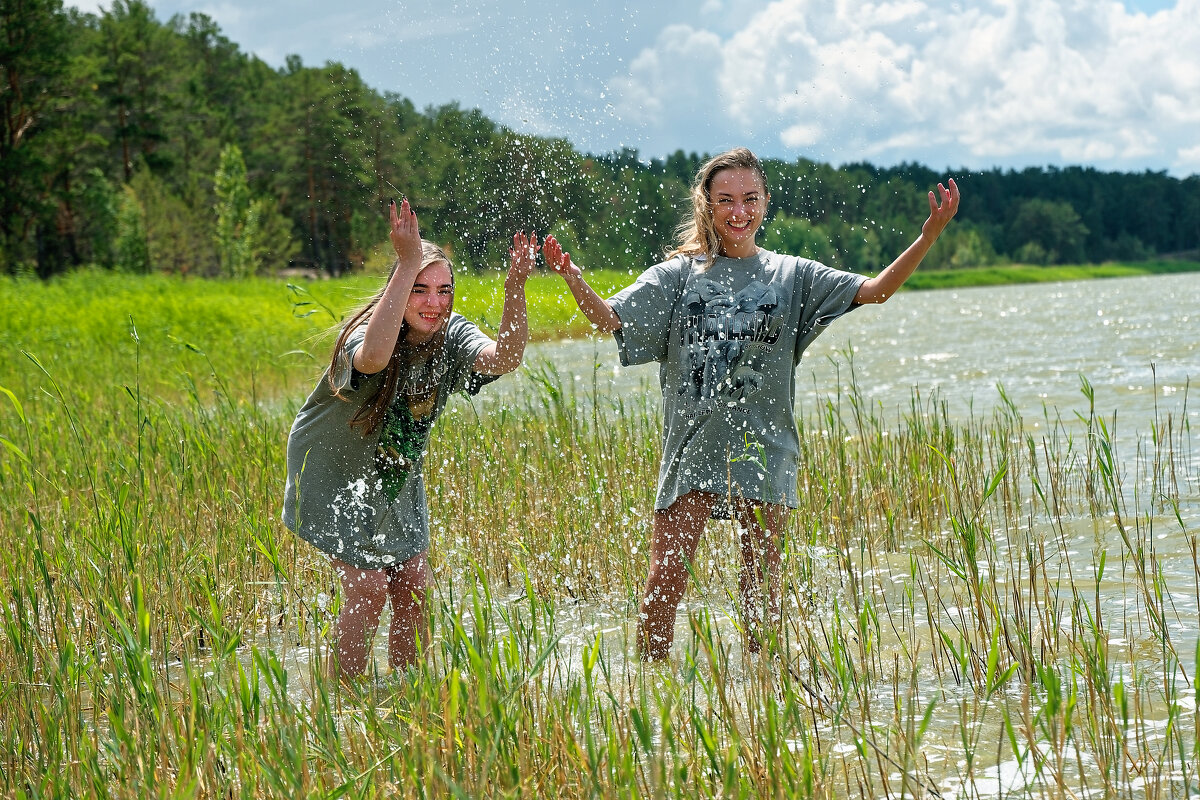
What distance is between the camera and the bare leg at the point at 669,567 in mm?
3625

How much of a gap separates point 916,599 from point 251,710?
112 inches

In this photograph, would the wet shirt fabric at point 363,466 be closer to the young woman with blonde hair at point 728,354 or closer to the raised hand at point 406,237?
the raised hand at point 406,237

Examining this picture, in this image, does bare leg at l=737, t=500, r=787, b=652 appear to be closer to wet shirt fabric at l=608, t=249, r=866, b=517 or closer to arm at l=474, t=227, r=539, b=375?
wet shirt fabric at l=608, t=249, r=866, b=517

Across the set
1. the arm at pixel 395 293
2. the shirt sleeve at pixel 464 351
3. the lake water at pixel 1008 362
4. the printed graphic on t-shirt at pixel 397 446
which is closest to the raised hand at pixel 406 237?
the arm at pixel 395 293

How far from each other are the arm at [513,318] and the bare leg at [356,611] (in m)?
0.74

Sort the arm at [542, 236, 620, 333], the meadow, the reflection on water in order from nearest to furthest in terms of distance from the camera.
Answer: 1. the meadow
2. the reflection on water
3. the arm at [542, 236, 620, 333]

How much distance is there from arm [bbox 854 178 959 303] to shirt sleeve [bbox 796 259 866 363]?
72mm

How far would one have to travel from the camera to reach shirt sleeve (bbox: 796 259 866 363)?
12.0 ft

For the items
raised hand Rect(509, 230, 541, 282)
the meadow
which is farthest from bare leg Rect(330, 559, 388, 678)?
raised hand Rect(509, 230, 541, 282)

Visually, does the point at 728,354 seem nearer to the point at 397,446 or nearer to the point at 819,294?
the point at 819,294

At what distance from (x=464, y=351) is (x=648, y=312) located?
61cm

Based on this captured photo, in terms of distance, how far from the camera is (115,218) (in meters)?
40.1

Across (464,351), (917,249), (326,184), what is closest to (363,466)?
(464,351)

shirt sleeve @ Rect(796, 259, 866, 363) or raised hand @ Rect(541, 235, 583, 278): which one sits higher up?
raised hand @ Rect(541, 235, 583, 278)
